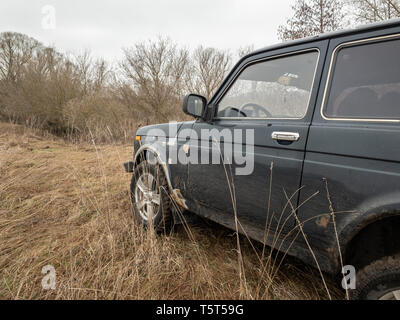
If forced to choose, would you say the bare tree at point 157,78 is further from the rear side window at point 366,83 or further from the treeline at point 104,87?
the rear side window at point 366,83

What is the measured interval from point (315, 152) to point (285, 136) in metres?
0.20

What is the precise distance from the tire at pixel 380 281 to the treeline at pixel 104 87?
553 inches

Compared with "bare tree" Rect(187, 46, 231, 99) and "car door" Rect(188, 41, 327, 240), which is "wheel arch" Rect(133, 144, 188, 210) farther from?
"bare tree" Rect(187, 46, 231, 99)

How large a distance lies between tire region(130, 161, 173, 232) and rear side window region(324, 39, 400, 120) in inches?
64.3

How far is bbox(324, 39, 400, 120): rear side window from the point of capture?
113cm

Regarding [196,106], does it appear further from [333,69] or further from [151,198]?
[151,198]

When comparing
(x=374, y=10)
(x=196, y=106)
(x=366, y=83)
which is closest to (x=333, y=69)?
(x=366, y=83)

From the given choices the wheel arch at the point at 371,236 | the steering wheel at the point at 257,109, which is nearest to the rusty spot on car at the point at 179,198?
the steering wheel at the point at 257,109

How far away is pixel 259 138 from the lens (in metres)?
1.55

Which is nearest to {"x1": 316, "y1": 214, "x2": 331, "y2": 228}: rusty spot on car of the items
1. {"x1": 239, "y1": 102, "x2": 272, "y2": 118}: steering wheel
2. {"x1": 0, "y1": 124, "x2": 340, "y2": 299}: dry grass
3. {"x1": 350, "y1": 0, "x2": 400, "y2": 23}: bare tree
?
{"x1": 0, "y1": 124, "x2": 340, "y2": 299}: dry grass

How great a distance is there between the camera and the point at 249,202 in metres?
1.59

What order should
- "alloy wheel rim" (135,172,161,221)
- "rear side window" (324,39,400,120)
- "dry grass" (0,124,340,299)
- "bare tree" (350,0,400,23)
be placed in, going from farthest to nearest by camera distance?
"bare tree" (350,0,400,23) → "alloy wheel rim" (135,172,161,221) → "dry grass" (0,124,340,299) → "rear side window" (324,39,400,120)
